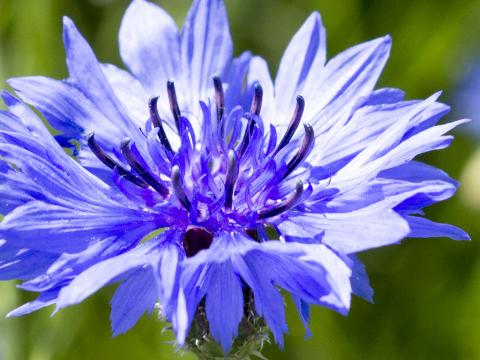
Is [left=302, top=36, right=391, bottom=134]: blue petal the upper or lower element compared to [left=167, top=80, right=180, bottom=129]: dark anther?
upper

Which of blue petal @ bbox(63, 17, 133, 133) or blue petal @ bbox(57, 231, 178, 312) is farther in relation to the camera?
blue petal @ bbox(63, 17, 133, 133)

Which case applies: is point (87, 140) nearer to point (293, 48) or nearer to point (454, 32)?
point (293, 48)

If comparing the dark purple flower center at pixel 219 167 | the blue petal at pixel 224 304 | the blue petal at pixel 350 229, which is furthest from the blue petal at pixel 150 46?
the blue petal at pixel 224 304

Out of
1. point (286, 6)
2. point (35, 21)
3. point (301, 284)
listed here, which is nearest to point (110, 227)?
point (301, 284)

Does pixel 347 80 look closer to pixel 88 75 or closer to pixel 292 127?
pixel 292 127

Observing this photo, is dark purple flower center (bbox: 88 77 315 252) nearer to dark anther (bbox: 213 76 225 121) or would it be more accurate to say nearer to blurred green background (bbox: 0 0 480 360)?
dark anther (bbox: 213 76 225 121)

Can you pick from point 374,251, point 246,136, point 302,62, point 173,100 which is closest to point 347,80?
point 302,62

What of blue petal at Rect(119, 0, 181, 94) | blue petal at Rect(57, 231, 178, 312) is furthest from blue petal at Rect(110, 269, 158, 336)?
blue petal at Rect(119, 0, 181, 94)
